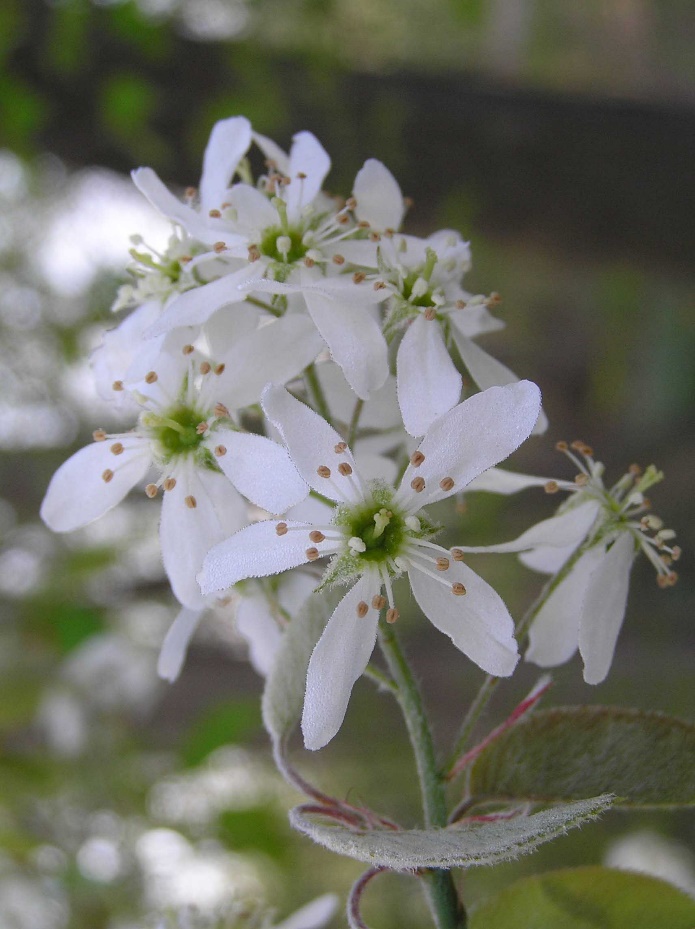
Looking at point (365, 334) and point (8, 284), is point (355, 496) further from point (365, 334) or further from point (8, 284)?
point (8, 284)

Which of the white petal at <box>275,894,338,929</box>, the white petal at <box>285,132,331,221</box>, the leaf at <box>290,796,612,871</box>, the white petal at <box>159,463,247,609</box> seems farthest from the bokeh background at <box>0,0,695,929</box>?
the leaf at <box>290,796,612,871</box>

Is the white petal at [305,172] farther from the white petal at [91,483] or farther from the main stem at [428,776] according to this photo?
the main stem at [428,776]

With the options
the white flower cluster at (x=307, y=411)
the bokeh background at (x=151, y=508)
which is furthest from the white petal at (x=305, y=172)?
the bokeh background at (x=151, y=508)

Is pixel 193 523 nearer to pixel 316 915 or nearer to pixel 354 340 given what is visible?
pixel 354 340

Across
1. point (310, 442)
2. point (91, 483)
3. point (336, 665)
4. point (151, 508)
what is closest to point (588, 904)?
point (336, 665)

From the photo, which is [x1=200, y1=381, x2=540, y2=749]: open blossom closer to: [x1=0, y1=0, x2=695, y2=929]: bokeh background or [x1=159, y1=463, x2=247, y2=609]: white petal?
[x1=159, y1=463, x2=247, y2=609]: white petal

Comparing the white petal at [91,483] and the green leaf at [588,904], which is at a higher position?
the white petal at [91,483]
